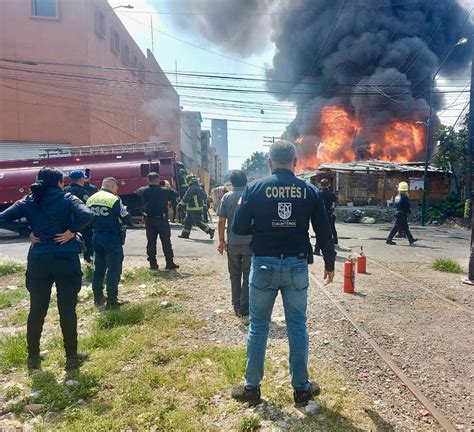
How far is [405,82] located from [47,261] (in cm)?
4114

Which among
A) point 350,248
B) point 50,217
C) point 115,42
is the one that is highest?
point 115,42

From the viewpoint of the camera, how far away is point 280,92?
149 feet

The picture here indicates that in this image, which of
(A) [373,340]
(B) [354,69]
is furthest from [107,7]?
(A) [373,340]

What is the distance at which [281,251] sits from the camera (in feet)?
10.3

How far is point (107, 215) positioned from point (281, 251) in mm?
3355

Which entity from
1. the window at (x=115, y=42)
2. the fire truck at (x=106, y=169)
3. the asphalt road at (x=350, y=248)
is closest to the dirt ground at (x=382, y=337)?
the asphalt road at (x=350, y=248)

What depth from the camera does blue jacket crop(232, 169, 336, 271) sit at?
10.2 ft

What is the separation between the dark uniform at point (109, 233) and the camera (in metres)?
5.73

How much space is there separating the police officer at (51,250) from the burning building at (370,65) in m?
38.9

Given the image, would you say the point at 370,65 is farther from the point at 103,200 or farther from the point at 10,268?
the point at 103,200

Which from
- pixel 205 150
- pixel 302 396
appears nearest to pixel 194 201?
pixel 302 396

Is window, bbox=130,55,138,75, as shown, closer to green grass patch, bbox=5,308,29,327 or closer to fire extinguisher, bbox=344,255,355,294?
green grass patch, bbox=5,308,29,327

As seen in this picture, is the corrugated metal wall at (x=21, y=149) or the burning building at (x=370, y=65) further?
the burning building at (x=370, y=65)

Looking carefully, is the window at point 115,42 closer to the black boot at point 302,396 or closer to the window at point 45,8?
the window at point 45,8
